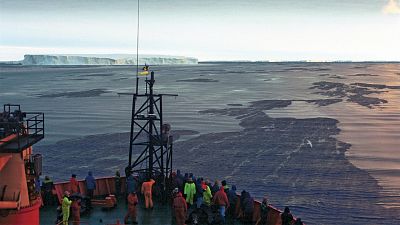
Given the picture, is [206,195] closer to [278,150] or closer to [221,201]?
[221,201]

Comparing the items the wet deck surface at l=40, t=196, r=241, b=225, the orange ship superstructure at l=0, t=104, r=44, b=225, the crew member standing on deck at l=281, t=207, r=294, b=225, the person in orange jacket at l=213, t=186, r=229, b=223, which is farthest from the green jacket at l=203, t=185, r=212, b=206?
the orange ship superstructure at l=0, t=104, r=44, b=225

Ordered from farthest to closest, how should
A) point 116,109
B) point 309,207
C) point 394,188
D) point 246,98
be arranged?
point 246,98
point 116,109
point 394,188
point 309,207

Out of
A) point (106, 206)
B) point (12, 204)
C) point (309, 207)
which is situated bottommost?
point (309, 207)

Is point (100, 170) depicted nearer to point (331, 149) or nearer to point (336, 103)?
point (331, 149)

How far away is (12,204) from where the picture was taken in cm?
1145

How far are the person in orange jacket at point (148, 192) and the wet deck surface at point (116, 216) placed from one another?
223 mm

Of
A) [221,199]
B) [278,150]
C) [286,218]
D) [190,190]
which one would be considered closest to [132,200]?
[190,190]

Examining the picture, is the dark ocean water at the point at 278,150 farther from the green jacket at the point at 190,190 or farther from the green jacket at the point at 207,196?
the green jacket at the point at 190,190

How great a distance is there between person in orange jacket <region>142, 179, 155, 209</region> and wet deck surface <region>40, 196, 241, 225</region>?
0.73 ft

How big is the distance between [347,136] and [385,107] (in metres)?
29.9

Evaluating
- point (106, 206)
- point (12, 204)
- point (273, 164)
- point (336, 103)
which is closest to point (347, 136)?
point (273, 164)

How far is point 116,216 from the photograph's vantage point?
50.3ft

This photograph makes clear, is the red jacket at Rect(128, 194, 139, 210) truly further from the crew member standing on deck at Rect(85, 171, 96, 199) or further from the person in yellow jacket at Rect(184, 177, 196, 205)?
the crew member standing on deck at Rect(85, 171, 96, 199)

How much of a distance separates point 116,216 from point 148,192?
49.0 inches
